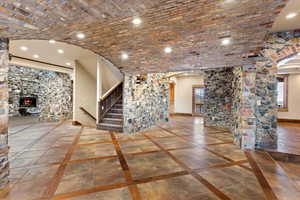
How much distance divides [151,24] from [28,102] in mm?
11891

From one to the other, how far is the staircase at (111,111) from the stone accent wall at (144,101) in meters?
0.66

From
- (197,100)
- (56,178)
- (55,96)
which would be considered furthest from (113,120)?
(197,100)

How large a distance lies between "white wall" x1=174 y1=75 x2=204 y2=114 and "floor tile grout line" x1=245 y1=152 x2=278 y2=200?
683cm

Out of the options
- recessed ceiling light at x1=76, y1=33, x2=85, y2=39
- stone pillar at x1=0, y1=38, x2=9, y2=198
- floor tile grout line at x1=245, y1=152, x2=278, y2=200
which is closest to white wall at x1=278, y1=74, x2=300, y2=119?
floor tile grout line at x1=245, y1=152, x2=278, y2=200

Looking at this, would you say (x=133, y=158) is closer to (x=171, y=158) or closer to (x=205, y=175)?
(x=171, y=158)

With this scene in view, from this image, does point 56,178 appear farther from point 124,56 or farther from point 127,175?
point 124,56

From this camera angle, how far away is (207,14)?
2.01 meters

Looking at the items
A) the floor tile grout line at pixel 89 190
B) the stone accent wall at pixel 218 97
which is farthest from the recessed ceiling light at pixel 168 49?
the stone accent wall at pixel 218 97

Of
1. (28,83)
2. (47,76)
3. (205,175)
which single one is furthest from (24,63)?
(205,175)

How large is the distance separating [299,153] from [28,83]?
47.4 feet

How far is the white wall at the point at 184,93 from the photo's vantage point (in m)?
9.79

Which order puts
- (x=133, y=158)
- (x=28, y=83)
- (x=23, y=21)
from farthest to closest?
(x=28, y=83) < (x=133, y=158) < (x=23, y=21)

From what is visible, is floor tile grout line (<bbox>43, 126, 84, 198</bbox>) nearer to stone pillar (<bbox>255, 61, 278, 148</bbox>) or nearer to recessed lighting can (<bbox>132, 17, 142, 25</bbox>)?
recessed lighting can (<bbox>132, 17, 142, 25</bbox>)

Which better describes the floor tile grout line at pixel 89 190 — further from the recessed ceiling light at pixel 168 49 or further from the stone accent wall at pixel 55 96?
the stone accent wall at pixel 55 96
